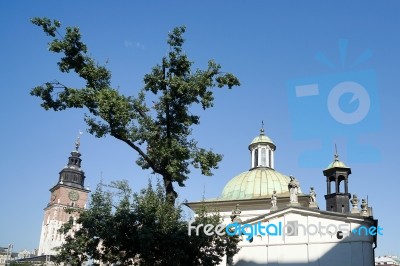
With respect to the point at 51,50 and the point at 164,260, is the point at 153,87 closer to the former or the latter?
the point at 51,50

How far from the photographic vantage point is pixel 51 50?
57.8 feet

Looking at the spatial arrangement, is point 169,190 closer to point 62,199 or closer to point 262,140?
point 262,140

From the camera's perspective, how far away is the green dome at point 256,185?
36.0 meters

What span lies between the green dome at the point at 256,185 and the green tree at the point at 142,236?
1508 centimetres

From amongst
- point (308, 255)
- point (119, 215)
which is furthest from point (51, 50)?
point (308, 255)

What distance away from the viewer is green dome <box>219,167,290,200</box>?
36031 mm

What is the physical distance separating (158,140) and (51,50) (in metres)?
5.95

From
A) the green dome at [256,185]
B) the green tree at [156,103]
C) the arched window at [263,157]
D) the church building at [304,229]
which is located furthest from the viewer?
the arched window at [263,157]

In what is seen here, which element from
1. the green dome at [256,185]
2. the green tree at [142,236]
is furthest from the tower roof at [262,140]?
the green tree at [142,236]

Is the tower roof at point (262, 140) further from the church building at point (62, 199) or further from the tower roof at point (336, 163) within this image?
the church building at point (62, 199)

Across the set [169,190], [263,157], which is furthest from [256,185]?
[169,190]

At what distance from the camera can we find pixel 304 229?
1161 inches

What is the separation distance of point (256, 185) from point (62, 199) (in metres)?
68.9

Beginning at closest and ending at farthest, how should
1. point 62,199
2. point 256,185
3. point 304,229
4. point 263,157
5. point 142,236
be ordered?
point 142,236
point 304,229
point 256,185
point 263,157
point 62,199
